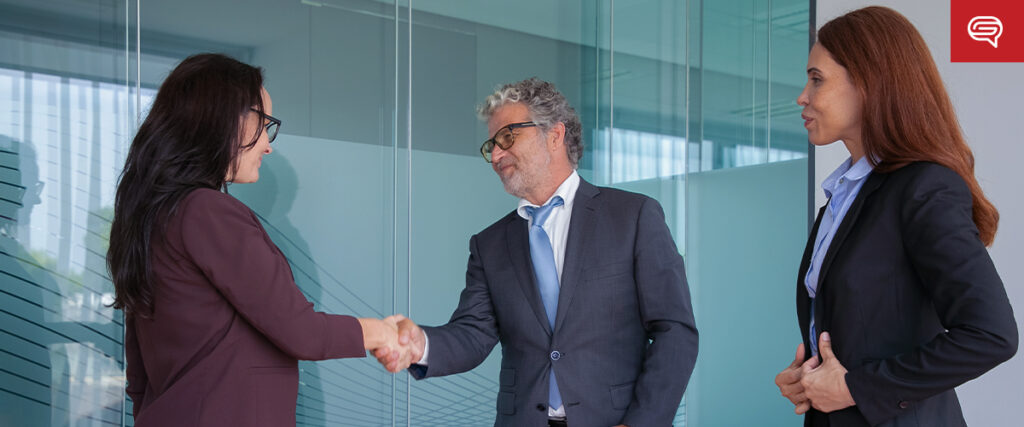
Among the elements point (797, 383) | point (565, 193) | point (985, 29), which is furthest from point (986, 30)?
point (797, 383)

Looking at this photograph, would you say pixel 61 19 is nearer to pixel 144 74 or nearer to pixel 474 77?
pixel 144 74

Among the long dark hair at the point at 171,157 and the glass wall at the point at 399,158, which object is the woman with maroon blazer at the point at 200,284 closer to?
the long dark hair at the point at 171,157

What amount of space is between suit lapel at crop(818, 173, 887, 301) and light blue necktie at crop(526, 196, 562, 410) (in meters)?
0.77

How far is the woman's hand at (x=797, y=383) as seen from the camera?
1766 mm

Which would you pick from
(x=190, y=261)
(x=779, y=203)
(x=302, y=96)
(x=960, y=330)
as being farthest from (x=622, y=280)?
(x=779, y=203)

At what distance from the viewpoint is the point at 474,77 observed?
4.74 meters

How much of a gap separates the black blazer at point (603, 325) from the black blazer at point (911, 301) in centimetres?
47

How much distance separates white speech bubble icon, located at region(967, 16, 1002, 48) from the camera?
4215mm

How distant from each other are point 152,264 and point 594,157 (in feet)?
12.3

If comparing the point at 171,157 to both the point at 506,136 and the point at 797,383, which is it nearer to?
the point at 506,136

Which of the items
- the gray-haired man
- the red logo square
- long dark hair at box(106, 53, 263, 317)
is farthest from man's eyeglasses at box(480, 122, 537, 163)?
the red logo square

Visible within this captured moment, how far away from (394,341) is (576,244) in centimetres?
55

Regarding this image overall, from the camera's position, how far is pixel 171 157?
1790 mm

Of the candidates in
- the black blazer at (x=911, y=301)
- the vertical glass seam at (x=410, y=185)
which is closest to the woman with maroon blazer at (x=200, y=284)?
the black blazer at (x=911, y=301)
